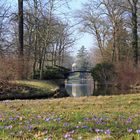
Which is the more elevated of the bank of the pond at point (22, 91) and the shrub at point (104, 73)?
the shrub at point (104, 73)

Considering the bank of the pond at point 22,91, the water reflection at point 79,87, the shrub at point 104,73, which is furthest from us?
the shrub at point 104,73

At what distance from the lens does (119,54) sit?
48.4 metres

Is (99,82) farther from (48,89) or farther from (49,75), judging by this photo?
(48,89)

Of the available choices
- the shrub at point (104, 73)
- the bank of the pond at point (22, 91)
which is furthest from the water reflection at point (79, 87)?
the bank of the pond at point (22, 91)

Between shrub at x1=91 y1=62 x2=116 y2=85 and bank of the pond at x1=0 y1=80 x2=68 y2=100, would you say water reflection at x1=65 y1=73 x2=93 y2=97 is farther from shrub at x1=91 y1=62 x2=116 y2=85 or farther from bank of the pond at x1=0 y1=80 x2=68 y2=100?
bank of the pond at x1=0 y1=80 x2=68 y2=100

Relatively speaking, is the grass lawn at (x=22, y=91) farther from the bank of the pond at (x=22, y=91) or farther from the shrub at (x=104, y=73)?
the shrub at (x=104, y=73)

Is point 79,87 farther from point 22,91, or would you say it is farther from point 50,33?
point 22,91

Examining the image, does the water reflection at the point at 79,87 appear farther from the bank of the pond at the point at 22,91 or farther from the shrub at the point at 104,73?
the bank of the pond at the point at 22,91

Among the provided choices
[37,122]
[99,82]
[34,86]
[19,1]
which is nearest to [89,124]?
[37,122]

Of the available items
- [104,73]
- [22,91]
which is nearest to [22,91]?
[22,91]

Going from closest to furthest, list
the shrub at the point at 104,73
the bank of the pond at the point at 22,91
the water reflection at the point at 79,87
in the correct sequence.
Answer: the bank of the pond at the point at 22,91 → the water reflection at the point at 79,87 → the shrub at the point at 104,73

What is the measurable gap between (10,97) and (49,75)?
72.9ft

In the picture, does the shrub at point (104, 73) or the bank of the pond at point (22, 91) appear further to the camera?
the shrub at point (104, 73)

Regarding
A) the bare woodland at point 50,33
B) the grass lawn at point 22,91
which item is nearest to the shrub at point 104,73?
the bare woodland at point 50,33
